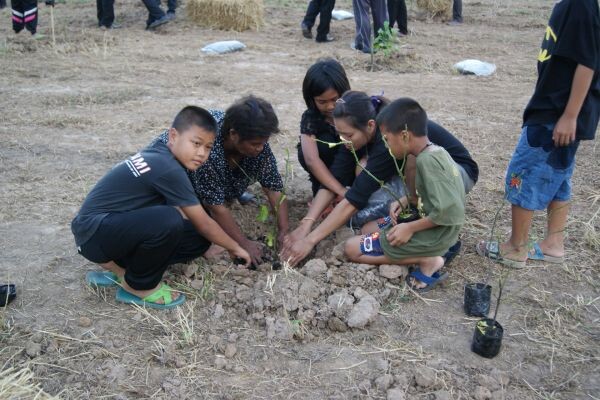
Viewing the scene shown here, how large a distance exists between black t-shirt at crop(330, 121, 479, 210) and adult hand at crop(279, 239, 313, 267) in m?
0.37

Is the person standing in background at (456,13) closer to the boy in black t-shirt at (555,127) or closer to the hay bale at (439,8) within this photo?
the hay bale at (439,8)

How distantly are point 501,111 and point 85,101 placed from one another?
446cm

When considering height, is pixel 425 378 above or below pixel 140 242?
below

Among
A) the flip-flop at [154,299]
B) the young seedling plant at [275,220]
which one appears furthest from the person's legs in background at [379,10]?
the flip-flop at [154,299]

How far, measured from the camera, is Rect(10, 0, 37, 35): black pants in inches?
355

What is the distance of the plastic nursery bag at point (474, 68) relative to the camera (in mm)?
7695

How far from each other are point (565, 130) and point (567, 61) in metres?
0.36

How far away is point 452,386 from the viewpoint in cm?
250

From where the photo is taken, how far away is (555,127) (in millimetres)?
3100

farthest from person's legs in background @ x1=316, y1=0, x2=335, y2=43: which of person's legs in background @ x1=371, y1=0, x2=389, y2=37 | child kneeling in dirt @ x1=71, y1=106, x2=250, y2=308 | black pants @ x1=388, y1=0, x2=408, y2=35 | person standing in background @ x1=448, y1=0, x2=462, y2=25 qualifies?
child kneeling in dirt @ x1=71, y1=106, x2=250, y2=308

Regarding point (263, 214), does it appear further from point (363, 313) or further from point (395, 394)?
point (395, 394)

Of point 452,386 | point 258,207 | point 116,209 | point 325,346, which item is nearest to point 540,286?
point 452,386

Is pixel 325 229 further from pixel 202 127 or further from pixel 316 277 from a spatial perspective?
pixel 202 127

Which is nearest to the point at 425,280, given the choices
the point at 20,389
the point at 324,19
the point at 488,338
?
the point at 488,338
